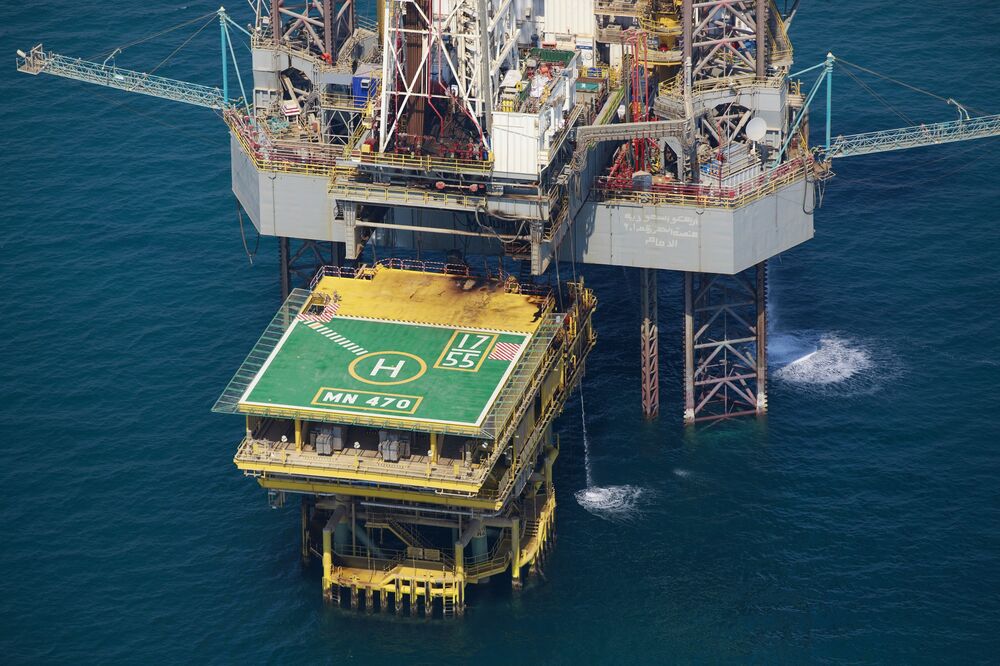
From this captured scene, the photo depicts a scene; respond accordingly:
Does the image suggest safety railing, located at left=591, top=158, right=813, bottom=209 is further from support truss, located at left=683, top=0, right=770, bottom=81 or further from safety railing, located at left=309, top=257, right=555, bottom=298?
safety railing, located at left=309, top=257, right=555, bottom=298

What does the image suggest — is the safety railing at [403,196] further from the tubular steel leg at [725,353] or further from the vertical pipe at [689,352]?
the vertical pipe at [689,352]

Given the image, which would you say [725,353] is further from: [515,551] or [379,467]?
[379,467]

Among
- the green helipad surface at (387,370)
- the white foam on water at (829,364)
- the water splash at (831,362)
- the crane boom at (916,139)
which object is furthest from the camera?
the white foam on water at (829,364)

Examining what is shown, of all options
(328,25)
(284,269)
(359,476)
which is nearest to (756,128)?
(328,25)

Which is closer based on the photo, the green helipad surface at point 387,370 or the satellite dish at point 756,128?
the green helipad surface at point 387,370

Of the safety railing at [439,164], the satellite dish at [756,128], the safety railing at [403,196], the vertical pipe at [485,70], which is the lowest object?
Answer: the safety railing at [403,196]

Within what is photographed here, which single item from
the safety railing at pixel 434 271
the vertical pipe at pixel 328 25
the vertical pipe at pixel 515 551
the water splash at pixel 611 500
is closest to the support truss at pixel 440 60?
the safety railing at pixel 434 271
